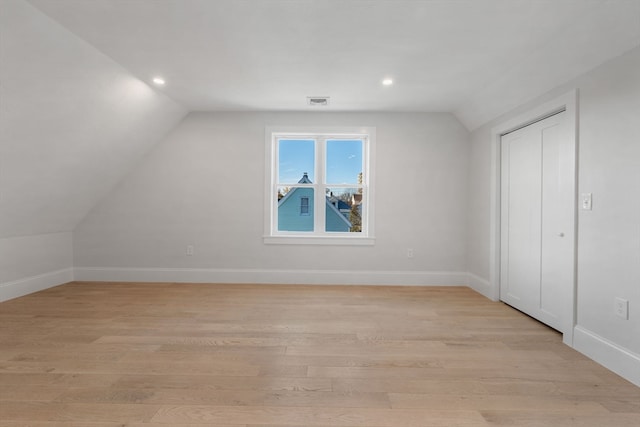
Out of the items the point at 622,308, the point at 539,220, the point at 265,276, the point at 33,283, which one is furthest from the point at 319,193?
the point at 33,283

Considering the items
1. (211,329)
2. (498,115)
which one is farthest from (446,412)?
(498,115)

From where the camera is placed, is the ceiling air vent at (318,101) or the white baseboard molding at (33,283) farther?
the ceiling air vent at (318,101)

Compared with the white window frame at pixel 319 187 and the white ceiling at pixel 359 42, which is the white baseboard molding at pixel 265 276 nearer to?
the white window frame at pixel 319 187

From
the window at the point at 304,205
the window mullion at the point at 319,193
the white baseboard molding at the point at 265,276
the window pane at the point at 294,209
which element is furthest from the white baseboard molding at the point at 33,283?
the window mullion at the point at 319,193

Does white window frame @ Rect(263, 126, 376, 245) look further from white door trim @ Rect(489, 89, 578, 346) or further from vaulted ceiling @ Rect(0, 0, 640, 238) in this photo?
white door trim @ Rect(489, 89, 578, 346)

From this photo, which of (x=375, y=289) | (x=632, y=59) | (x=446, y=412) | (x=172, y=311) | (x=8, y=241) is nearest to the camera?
(x=446, y=412)

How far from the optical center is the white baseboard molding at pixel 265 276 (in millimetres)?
4859

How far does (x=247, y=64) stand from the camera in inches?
128

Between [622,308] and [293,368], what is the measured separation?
234cm

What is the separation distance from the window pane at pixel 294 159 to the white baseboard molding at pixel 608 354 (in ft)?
11.8

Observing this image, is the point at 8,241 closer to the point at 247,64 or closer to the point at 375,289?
the point at 247,64

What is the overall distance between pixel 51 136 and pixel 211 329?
2435 millimetres

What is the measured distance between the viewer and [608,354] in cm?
240

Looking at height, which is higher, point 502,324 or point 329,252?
point 329,252
